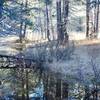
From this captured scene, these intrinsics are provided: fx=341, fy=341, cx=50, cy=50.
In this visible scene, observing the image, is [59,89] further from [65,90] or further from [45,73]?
[45,73]

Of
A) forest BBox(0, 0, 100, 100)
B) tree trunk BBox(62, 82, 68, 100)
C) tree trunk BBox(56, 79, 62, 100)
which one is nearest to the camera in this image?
tree trunk BBox(62, 82, 68, 100)

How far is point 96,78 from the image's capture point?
1445 cm

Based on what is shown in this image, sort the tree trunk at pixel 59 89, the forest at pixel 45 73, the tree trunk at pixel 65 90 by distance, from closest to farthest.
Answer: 1. the tree trunk at pixel 65 90
2. the tree trunk at pixel 59 89
3. the forest at pixel 45 73

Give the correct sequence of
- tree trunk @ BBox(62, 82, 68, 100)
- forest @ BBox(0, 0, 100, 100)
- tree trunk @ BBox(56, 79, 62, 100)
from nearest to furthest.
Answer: tree trunk @ BBox(62, 82, 68, 100), tree trunk @ BBox(56, 79, 62, 100), forest @ BBox(0, 0, 100, 100)

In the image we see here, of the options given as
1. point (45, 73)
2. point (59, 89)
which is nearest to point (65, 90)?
point (59, 89)

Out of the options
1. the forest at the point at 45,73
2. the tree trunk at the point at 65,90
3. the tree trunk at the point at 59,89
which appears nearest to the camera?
the tree trunk at the point at 65,90

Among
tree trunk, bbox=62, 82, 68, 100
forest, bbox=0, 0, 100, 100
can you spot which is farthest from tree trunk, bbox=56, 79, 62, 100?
tree trunk, bbox=62, 82, 68, 100

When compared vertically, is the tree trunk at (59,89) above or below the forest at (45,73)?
below

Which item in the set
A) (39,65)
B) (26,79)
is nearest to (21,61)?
(39,65)

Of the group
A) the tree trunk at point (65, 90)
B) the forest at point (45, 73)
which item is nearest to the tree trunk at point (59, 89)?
the forest at point (45, 73)

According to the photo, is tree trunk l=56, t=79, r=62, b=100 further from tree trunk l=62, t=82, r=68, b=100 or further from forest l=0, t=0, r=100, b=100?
tree trunk l=62, t=82, r=68, b=100

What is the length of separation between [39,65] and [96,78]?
447 centimetres

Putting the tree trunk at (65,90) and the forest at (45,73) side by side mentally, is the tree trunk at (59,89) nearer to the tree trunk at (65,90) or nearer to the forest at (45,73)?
the forest at (45,73)

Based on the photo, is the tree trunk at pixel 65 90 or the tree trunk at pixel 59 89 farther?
the tree trunk at pixel 59 89
